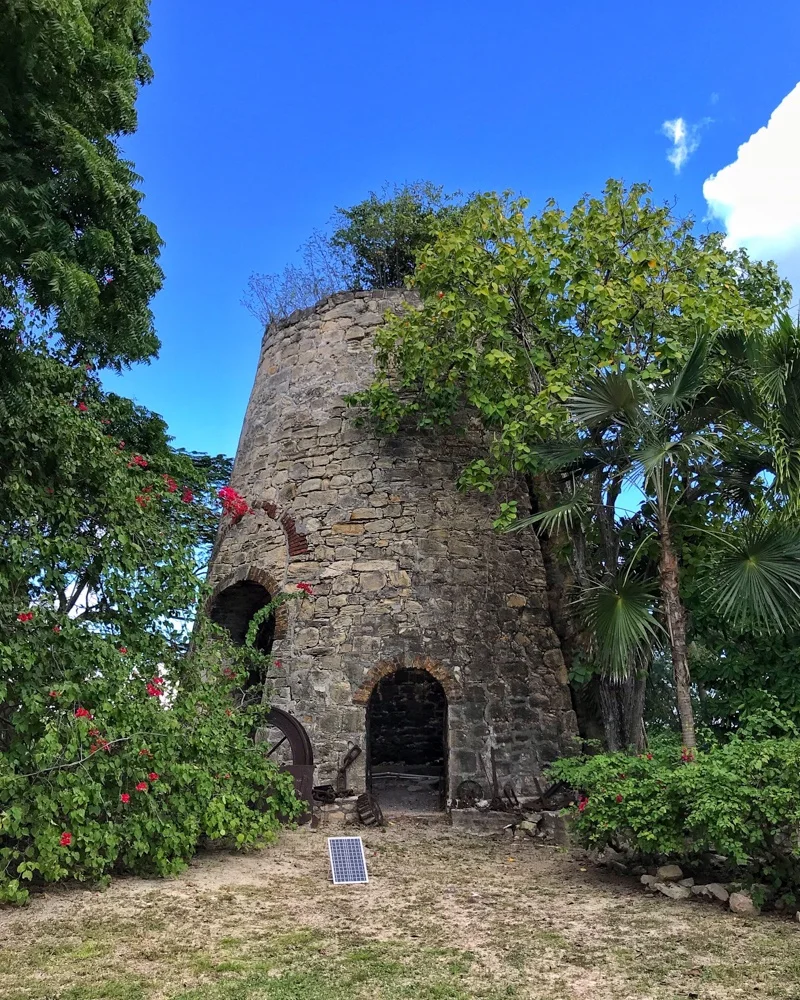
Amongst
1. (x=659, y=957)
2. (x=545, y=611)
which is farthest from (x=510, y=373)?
(x=659, y=957)

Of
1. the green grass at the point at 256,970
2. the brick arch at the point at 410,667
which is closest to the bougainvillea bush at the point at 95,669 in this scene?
the green grass at the point at 256,970

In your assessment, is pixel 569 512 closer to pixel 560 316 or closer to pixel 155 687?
pixel 560 316

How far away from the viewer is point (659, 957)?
3.59 metres

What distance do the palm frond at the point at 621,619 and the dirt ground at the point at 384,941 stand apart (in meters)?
1.74

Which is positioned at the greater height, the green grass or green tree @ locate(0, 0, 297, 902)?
green tree @ locate(0, 0, 297, 902)

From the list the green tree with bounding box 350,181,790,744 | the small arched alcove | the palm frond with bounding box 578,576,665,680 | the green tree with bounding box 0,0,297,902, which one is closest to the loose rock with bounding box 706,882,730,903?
the palm frond with bounding box 578,576,665,680

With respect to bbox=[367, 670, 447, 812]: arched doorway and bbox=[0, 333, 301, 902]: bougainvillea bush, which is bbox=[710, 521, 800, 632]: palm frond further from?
bbox=[367, 670, 447, 812]: arched doorway

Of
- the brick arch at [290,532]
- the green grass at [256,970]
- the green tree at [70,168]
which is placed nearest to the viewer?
the green grass at [256,970]

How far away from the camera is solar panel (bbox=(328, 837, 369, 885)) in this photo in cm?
523

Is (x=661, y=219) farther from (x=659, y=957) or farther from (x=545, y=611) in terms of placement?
(x=659, y=957)

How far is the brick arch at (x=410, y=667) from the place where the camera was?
827 cm

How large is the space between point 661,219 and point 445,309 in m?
2.46

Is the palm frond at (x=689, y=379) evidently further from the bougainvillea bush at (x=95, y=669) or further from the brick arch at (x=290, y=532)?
the brick arch at (x=290, y=532)

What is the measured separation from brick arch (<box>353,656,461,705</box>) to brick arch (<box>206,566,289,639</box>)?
121cm
